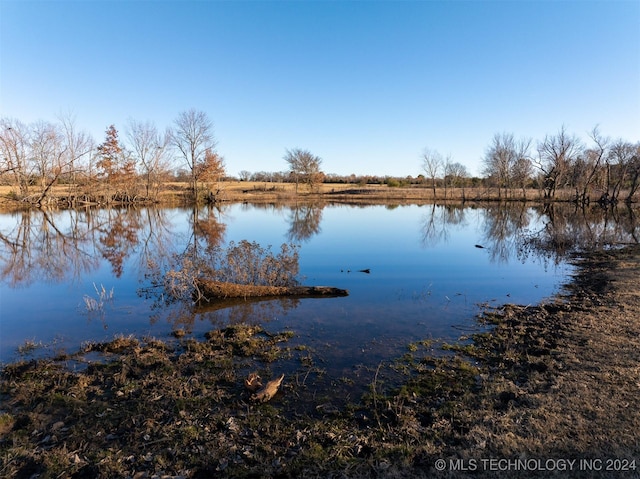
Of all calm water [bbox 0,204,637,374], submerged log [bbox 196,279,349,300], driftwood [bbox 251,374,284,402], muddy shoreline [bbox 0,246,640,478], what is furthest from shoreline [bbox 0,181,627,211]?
driftwood [bbox 251,374,284,402]

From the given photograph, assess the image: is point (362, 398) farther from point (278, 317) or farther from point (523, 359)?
point (278, 317)

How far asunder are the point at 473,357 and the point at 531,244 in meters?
17.2

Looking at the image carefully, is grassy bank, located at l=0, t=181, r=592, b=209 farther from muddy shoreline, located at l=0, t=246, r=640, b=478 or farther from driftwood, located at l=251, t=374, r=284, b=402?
driftwood, located at l=251, t=374, r=284, b=402

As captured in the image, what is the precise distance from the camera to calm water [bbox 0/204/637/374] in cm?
841

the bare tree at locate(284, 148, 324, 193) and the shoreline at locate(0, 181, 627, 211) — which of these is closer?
the shoreline at locate(0, 181, 627, 211)

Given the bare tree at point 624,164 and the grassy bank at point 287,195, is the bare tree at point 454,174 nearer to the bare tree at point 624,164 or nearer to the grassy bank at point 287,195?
the grassy bank at point 287,195

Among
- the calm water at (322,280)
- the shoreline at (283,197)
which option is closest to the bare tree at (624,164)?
the shoreline at (283,197)

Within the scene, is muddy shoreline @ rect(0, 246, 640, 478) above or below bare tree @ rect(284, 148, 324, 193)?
below

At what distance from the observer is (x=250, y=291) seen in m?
11.2

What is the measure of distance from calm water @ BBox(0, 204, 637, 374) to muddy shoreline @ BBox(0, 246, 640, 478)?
1.09 metres

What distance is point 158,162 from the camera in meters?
55.2

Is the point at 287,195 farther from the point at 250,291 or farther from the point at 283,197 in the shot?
the point at 250,291

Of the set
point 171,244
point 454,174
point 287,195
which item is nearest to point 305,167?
point 287,195

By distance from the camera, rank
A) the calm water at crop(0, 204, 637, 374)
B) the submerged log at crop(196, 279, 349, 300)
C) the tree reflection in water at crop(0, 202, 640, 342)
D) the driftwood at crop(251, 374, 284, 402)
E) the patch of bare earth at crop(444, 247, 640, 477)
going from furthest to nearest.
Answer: the submerged log at crop(196, 279, 349, 300) < the tree reflection in water at crop(0, 202, 640, 342) < the calm water at crop(0, 204, 637, 374) < the driftwood at crop(251, 374, 284, 402) < the patch of bare earth at crop(444, 247, 640, 477)
